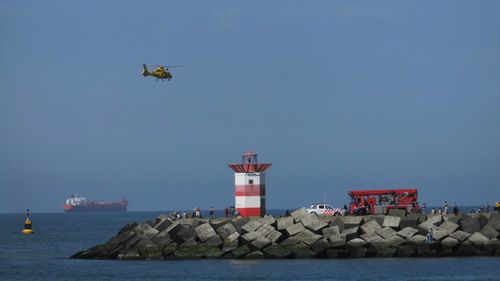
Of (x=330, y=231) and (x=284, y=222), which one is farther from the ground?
(x=284, y=222)

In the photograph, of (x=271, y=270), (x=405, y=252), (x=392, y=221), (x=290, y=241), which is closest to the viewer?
(x=271, y=270)

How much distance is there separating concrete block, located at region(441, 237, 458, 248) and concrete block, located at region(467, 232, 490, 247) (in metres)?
0.72

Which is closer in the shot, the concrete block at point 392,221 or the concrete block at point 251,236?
the concrete block at point 392,221

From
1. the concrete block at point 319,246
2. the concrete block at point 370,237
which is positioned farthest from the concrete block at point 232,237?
the concrete block at point 370,237

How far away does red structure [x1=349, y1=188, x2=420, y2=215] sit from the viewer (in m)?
59.3

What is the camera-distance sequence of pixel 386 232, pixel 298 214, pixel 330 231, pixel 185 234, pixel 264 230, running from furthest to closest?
pixel 185 234, pixel 298 214, pixel 264 230, pixel 330 231, pixel 386 232

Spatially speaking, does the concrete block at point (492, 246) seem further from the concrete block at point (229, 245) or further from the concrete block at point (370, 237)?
the concrete block at point (229, 245)

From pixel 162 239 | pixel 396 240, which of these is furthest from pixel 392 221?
pixel 162 239

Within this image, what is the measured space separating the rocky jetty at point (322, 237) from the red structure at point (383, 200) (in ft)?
10.0

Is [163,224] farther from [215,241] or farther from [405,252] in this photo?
[405,252]

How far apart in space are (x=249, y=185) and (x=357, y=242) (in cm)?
801

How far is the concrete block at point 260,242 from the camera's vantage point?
2146 inches

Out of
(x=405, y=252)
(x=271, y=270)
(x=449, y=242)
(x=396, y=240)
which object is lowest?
(x=271, y=270)

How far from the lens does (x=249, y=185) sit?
59.2 m
